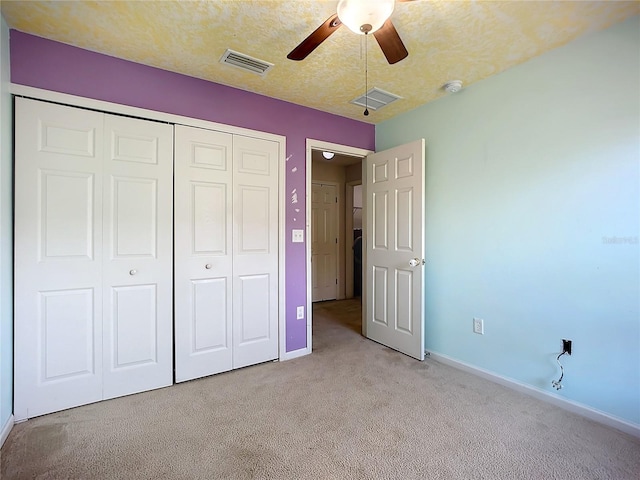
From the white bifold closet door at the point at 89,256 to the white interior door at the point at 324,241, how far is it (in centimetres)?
318

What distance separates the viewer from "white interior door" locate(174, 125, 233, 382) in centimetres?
235

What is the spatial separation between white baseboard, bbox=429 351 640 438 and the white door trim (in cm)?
152

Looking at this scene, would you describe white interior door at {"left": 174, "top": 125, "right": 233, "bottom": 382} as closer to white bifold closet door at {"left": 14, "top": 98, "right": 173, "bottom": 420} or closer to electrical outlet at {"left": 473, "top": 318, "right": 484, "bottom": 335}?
white bifold closet door at {"left": 14, "top": 98, "right": 173, "bottom": 420}

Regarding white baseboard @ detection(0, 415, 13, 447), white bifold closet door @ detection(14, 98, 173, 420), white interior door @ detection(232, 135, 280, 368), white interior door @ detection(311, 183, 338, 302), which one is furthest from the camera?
white interior door @ detection(311, 183, 338, 302)

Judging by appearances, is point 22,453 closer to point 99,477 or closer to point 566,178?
point 99,477

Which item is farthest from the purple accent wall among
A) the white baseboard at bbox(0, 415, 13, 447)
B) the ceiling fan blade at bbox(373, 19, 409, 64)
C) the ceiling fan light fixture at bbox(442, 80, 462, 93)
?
the white baseboard at bbox(0, 415, 13, 447)

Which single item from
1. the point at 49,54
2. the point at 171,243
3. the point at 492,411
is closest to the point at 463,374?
the point at 492,411

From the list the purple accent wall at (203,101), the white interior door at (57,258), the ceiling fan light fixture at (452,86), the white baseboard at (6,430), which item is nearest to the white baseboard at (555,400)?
the purple accent wall at (203,101)

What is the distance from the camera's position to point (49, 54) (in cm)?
193

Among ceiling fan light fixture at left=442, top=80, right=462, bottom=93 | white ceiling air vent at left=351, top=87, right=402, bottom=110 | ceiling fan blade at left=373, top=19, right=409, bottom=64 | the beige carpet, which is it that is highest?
white ceiling air vent at left=351, top=87, right=402, bottom=110

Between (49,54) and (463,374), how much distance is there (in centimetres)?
382

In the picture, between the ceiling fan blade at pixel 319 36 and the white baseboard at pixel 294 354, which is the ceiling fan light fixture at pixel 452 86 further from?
→ the white baseboard at pixel 294 354

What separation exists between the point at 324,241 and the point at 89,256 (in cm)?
376

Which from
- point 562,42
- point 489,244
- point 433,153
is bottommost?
point 489,244
